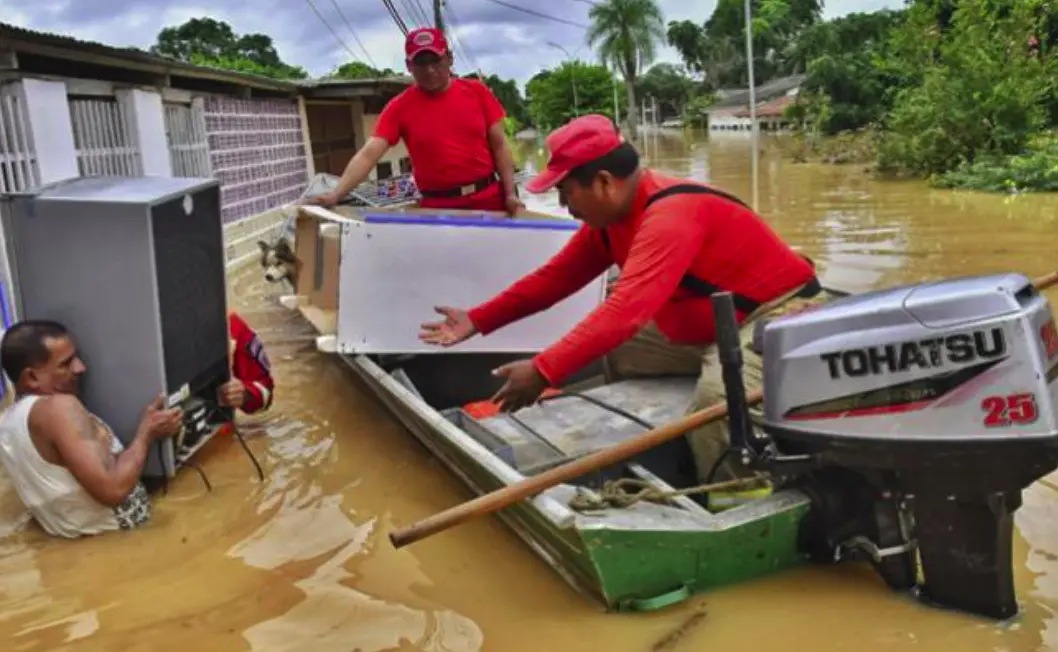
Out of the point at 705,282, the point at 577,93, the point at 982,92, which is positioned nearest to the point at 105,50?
the point at 705,282

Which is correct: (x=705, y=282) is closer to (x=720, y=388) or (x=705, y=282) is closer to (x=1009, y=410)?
(x=720, y=388)

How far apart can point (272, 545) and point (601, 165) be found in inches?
82.4

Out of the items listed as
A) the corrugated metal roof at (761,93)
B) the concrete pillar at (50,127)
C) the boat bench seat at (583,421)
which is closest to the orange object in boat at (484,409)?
the boat bench seat at (583,421)

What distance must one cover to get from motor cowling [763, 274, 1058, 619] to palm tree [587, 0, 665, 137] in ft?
178

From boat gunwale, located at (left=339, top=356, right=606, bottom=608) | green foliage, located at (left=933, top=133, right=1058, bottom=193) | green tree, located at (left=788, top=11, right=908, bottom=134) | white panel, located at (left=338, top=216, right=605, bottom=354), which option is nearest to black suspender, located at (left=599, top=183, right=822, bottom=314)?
boat gunwale, located at (left=339, top=356, right=606, bottom=608)

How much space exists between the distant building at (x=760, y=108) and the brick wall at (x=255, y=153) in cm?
3226

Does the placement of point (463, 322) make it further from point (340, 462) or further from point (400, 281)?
point (340, 462)

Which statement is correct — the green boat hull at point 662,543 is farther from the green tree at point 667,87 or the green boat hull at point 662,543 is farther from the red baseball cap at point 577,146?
the green tree at point 667,87

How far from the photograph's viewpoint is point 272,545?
13.1ft

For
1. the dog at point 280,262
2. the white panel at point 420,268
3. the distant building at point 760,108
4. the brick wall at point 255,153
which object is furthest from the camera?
the distant building at point 760,108

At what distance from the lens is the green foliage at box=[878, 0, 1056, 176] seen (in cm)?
1822

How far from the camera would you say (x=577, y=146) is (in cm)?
Result: 319

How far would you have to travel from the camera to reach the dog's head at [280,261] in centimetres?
708

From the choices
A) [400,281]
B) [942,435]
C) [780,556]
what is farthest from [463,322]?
[942,435]
